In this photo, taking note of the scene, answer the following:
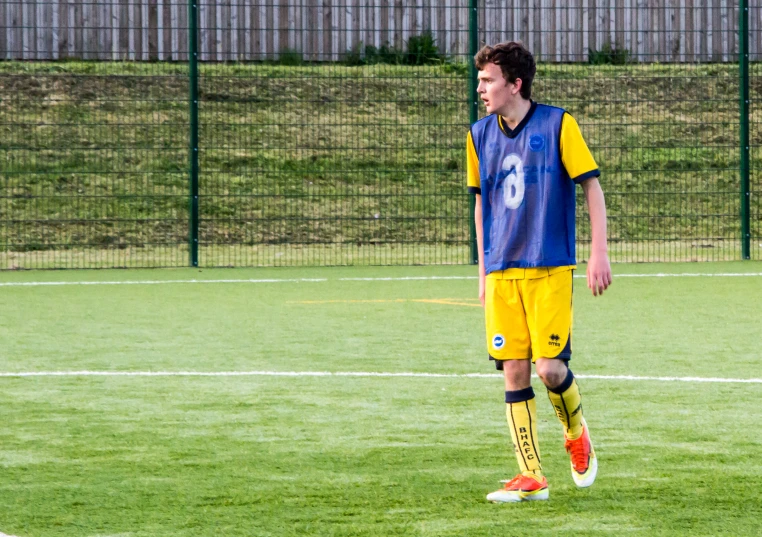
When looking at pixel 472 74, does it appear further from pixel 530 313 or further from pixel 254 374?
pixel 530 313

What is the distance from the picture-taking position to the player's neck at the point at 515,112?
485 centimetres

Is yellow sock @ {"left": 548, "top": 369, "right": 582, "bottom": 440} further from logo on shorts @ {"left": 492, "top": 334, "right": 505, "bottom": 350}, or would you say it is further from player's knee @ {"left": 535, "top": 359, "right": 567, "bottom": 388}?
logo on shorts @ {"left": 492, "top": 334, "right": 505, "bottom": 350}

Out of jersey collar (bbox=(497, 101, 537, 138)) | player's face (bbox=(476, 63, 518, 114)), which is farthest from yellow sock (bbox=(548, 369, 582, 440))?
player's face (bbox=(476, 63, 518, 114))

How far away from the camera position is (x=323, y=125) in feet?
53.0

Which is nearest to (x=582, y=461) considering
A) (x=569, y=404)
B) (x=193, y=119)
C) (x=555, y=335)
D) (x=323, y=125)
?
(x=569, y=404)

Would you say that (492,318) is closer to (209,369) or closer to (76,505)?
(76,505)

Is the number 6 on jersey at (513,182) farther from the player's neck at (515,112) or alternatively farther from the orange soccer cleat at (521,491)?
the orange soccer cleat at (521,491)

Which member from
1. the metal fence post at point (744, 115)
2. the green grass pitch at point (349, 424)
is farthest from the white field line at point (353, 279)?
the green grass pitch at point (349, 424)

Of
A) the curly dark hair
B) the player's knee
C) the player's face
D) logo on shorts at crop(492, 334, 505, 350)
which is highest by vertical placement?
the curly dark hair

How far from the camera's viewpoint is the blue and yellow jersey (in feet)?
15.7

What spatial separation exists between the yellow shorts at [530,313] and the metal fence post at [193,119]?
11002 mm

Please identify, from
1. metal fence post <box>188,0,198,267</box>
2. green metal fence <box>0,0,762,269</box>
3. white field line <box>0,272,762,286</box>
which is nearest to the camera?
white field line <box>0,272,762,286</box>

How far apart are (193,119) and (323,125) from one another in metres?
1.53

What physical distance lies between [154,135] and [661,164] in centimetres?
616
